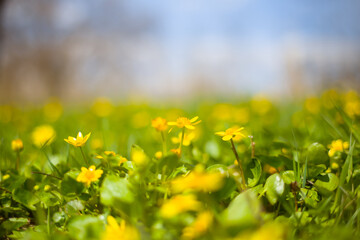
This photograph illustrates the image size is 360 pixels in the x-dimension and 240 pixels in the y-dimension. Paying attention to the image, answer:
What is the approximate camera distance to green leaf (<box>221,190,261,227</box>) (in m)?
0.65

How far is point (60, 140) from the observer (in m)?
2.31

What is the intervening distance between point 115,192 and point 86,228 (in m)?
0.11

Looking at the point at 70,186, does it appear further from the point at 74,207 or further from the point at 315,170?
the point at 315,170

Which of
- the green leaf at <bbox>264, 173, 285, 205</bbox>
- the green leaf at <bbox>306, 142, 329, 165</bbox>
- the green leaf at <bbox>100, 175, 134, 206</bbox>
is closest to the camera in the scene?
the green leaf at <bbox>100, 175, 134, 206</bbox>

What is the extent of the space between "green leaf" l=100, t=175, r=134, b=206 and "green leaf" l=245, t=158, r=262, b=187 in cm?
40

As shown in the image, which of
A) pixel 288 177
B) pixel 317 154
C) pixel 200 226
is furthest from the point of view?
pixel 317 154

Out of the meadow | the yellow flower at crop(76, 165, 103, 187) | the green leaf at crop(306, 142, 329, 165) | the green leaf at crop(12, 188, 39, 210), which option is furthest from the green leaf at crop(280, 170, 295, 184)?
the green leaf at crop(12, 188, 39, 210)

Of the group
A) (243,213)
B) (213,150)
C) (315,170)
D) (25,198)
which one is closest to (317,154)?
(315,170)

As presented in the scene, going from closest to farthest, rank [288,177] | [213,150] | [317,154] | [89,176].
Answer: [89,176], [288,177], [317,154], [213,150]

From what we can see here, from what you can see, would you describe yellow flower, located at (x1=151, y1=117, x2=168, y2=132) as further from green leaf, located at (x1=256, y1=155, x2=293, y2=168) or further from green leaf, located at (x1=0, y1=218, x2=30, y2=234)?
green leaf, located at (x1=0, y1=218, x2=30, y2=234)

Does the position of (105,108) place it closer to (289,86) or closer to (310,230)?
(310,230)

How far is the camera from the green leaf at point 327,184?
92 centimetres

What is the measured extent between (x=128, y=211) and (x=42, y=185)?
1.53 feet

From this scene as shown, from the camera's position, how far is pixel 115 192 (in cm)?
80
